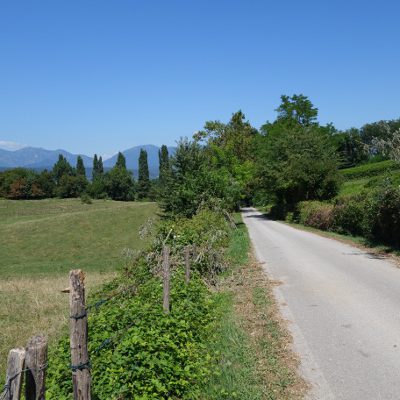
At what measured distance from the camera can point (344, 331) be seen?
24.6ft

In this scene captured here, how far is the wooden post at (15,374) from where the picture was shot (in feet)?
10.5

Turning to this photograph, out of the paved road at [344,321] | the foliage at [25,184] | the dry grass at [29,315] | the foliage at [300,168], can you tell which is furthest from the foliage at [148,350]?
the foliage at [25,184]

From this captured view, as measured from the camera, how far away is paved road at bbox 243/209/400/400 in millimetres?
5543

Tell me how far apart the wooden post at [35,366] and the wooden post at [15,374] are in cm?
12

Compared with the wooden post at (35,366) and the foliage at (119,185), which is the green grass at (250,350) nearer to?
the wooden post at (35,366)

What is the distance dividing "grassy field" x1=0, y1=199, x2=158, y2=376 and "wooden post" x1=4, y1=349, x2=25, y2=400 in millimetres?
4995

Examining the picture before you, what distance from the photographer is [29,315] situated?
11492 millimetres

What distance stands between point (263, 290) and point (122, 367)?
20.8 feet

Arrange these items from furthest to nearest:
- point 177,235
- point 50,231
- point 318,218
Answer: point 50,231 → point 318,218 → point 177,235

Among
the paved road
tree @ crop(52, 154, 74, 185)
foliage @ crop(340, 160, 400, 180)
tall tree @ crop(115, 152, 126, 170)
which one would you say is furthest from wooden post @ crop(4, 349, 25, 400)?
tree @ crop(52, 154, 74, 185)

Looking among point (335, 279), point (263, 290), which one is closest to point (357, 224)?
point (335, 279)

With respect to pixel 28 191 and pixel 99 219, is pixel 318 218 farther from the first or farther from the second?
pixel 28 191

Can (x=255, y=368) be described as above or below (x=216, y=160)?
below

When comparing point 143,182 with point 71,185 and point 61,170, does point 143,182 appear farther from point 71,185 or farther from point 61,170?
point 61,170
